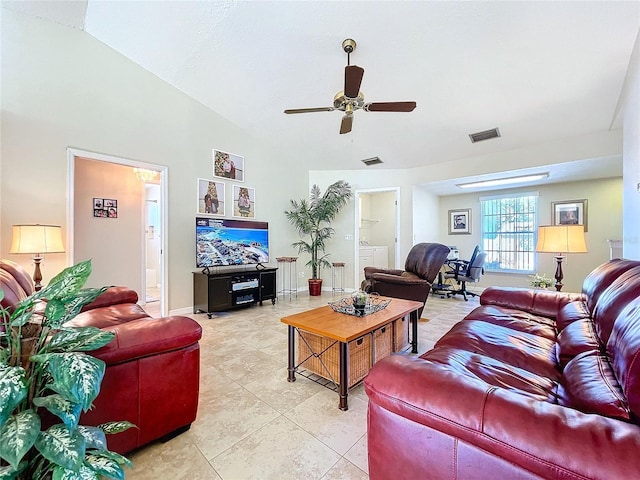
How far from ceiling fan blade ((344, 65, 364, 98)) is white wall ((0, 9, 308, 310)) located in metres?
2.71

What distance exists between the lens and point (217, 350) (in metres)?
2.74

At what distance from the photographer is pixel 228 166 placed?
4594 millimetres

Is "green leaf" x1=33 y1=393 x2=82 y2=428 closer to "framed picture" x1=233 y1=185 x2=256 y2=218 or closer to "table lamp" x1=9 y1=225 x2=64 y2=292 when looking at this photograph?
"table lamp" x1=9 y1=225 x2=64 y2=292

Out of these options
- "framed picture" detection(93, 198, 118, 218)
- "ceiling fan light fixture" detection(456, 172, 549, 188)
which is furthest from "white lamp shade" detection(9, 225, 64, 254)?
"ceiling fan light fixture" detection(456, 172, 549, 188)

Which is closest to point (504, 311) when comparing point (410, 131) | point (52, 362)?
point (52, 362)

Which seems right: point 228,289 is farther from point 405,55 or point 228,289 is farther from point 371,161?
point 405,55

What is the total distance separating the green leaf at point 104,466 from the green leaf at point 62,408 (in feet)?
0.44

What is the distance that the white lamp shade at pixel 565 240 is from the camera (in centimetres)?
269

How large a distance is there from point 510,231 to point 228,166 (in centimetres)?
563

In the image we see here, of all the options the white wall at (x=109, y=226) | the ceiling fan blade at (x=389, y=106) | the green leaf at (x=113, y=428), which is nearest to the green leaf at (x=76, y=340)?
the green leaf at (x=113, y=428)

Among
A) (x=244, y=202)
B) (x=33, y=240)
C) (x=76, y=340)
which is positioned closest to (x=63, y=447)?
(x=76, y=340)

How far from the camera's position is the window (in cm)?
554

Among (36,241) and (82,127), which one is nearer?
(36,241)

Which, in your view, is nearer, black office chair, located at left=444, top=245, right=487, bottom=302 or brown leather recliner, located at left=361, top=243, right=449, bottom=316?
brown leather recliner, located at left=361, top=243, right=449, bottom=316
